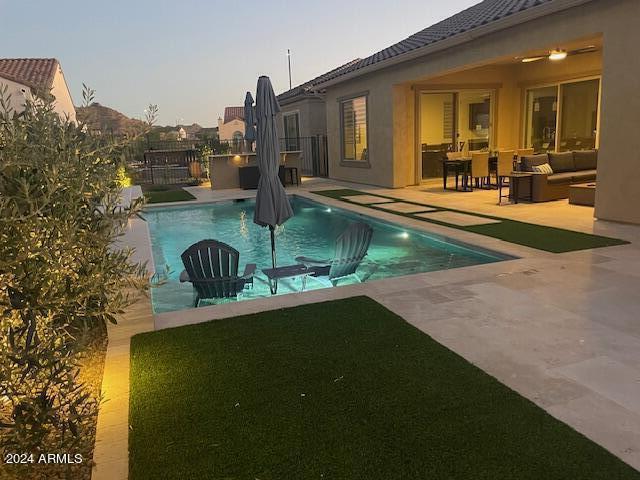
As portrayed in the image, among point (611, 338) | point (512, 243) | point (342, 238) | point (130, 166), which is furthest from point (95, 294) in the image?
point (512, 243)

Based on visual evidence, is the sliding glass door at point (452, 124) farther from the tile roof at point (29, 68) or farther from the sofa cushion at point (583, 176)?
the tile roof at point (29, 68)

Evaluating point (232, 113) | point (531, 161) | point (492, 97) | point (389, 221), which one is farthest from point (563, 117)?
point (232, 113)

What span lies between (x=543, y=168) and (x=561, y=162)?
1.96ft

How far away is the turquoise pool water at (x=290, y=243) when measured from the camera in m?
6.35

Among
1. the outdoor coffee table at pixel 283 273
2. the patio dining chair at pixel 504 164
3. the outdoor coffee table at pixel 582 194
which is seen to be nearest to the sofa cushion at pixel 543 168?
the outdoor coffee table at pixel 582 194

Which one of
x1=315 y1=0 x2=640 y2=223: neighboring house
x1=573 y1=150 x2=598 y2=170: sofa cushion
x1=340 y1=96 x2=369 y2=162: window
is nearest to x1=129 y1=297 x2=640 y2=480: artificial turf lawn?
x1=315 y1=0 x2=640 y2=223: neighboring house

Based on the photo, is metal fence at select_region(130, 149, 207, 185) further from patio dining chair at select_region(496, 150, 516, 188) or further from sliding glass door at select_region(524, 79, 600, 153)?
sliding glass door at select_region(524, 79, 600, 153)

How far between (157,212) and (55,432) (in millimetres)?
9751

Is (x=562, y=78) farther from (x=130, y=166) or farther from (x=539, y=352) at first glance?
(x=130, y=166)

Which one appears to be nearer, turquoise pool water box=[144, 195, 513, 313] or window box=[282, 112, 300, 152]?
turquoise pool water box=[144, 195, 513, 313]

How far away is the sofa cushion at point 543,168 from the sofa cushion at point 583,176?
52 centimetres

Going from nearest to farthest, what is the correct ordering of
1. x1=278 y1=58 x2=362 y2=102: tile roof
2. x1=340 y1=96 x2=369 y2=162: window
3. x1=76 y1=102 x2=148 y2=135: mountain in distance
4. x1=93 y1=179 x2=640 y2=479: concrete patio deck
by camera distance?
x1=76 y1=102 x2=148 y2=135: mountain in distance, x1=93 y1=179 x2=640 y2=479: concrete patio deck, x1=340 y1=96 x2=369 y2=162: window, x1=278 y1=58 x2=362 y2=102: tile roof

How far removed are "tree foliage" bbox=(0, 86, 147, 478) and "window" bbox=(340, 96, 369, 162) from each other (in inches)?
528

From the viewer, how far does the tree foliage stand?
1980 millimetres
